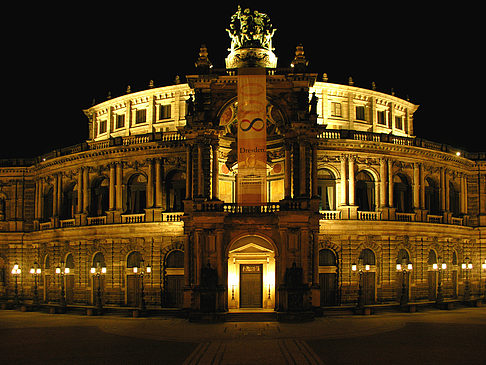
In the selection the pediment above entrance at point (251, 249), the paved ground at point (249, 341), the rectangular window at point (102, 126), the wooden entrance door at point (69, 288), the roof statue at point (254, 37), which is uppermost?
the roof statue at point (254, 37)

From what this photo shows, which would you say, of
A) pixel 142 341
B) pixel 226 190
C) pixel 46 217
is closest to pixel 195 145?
pixel 226 190

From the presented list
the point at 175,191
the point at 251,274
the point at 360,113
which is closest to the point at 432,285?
the point at 360,113

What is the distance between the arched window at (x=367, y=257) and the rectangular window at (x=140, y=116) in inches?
997

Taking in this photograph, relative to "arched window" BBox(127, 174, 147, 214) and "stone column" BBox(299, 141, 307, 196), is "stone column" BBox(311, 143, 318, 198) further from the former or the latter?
"arched window" BBox(127, 174, 147, 214)

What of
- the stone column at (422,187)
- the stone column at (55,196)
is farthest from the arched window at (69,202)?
the stone column at (422,187)

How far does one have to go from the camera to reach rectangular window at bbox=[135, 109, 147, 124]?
2244 inches

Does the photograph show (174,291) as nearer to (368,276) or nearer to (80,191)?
(80,191)

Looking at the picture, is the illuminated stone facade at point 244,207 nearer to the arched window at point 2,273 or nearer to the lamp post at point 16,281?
the arched window at point 2,273

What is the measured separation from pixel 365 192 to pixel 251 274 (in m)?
13.8

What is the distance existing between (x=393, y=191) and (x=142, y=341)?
1152 inches

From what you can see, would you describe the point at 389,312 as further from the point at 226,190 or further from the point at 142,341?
the point at 142,341

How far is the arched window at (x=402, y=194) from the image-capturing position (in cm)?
A: 5128

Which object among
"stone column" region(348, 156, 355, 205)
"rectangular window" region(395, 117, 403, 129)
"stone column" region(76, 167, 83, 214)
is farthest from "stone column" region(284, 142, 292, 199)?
"rectangular window" region(395, 117, 403, 129)

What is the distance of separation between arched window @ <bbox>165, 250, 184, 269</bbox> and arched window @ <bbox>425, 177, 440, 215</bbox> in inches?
946
